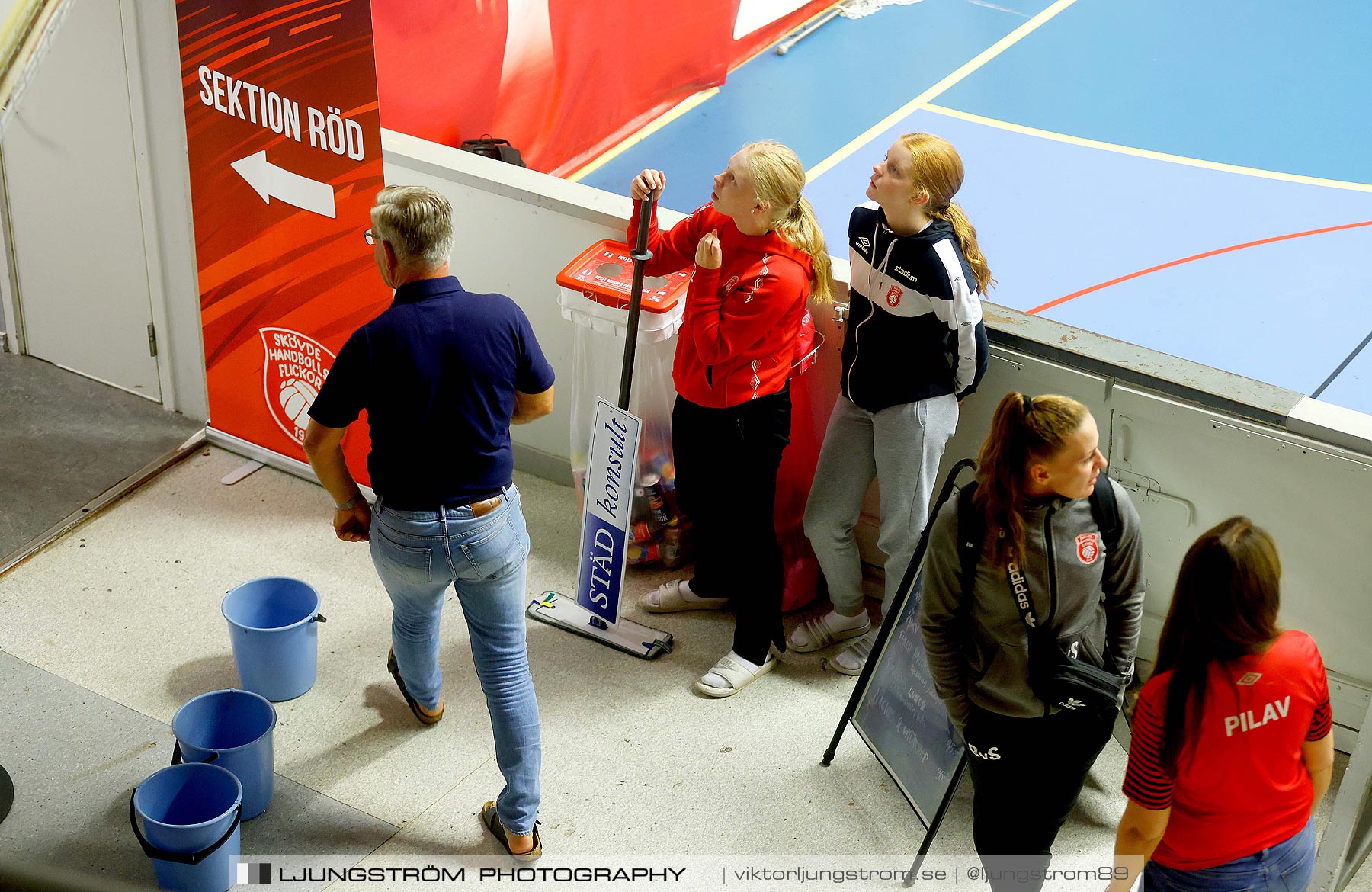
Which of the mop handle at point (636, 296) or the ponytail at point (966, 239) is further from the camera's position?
the mop handle at point (636, 296)

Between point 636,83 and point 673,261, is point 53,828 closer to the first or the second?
point 673,261

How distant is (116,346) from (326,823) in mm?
2402

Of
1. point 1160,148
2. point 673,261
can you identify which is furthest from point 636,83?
point 673,261

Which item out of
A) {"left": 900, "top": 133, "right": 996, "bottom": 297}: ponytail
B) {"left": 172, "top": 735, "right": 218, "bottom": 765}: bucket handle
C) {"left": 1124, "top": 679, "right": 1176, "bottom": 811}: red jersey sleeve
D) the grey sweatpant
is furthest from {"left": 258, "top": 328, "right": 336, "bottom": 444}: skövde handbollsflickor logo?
{"left": 1124, "top": 679, "right": 1176, "bottom": 811}: red jersey sleeve

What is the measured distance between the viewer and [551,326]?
13.9 feet

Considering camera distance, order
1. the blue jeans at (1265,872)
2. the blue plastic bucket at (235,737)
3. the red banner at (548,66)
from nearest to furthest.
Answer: the blue jeans at (1265,872) < the blue plastic bucket at (235,737) < the red banner at (548,66)

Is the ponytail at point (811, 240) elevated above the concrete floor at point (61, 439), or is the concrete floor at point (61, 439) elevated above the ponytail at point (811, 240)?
the ponytail at point (811, 240)

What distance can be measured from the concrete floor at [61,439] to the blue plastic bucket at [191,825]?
1.53m

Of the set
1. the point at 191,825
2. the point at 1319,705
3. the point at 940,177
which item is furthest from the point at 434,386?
the point at 1319,705

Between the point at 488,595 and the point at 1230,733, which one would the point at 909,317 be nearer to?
the point at 488,595

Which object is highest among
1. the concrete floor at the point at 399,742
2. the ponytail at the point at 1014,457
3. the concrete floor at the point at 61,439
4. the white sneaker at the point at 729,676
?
the ponytail at the point at 1014,457

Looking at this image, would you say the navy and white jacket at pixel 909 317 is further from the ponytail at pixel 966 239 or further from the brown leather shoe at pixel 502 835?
the brown leather shoe at pixel 502 835

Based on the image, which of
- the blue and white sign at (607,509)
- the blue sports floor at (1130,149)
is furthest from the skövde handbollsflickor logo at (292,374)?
the blue sports floor at (1130,149)

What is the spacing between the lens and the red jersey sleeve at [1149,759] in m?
2.03
